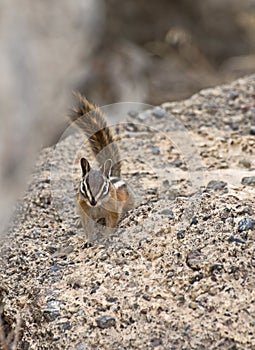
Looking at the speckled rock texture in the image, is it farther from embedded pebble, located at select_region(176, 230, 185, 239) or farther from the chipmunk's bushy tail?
the chipmunk's bushy tail

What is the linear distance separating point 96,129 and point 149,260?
902mm

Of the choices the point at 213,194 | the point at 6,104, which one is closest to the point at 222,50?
the point at 6,104

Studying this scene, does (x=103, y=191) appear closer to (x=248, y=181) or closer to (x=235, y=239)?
(x=235, y=239)

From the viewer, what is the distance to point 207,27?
10.4 metres

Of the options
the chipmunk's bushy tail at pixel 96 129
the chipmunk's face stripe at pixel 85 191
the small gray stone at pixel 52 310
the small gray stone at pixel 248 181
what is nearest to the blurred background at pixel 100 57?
the chipmunk's bushy tail at pixel 96 129

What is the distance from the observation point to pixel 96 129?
4145mm

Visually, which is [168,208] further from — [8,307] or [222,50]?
[222,50]

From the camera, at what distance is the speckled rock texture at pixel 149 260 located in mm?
3162

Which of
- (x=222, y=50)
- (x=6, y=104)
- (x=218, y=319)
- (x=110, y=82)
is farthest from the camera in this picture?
(x=222, y=50)

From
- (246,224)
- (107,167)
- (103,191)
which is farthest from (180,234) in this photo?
(107,167)

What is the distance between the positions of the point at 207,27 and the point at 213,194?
691 cm

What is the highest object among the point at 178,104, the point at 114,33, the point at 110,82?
the point at 114,33

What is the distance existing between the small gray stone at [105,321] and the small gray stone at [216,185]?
1.05 meters

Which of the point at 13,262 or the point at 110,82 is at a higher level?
the point at 110,82
